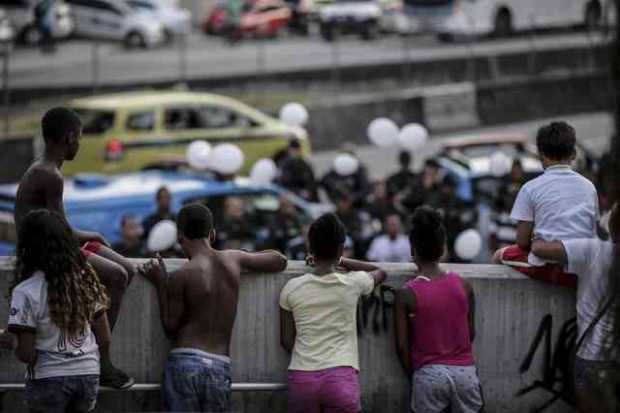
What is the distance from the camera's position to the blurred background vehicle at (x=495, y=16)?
38500 millimetres

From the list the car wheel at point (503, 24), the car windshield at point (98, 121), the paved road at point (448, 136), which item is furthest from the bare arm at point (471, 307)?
the car wheel at point (503, 24)

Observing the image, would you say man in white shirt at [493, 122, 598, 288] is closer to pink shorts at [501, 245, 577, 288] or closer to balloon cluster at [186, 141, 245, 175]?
pink shorts at [501, 245, 577, 288]

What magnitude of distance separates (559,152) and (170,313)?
2208 millimetres

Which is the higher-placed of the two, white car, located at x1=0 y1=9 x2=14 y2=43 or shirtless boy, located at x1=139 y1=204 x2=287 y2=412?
white car, located at x1=0 y1=9 x2=14 y2=43

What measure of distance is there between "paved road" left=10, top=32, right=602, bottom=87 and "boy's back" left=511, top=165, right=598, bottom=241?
2434 cm

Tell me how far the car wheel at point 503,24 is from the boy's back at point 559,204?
3070 centimetres

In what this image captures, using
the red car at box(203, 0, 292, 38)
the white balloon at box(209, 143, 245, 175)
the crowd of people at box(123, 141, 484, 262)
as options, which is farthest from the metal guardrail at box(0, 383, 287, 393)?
the red car at box(203, 0, 292, 38)

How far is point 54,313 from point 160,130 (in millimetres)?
16648

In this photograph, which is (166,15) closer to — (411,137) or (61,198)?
(411,137)

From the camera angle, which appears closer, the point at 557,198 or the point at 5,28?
the point at 557,198

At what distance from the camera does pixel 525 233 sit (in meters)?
8.61

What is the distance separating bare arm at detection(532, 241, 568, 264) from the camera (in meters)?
8.41

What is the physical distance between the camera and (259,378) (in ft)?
29.4

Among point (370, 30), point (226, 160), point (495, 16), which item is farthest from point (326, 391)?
point (370, 30)
